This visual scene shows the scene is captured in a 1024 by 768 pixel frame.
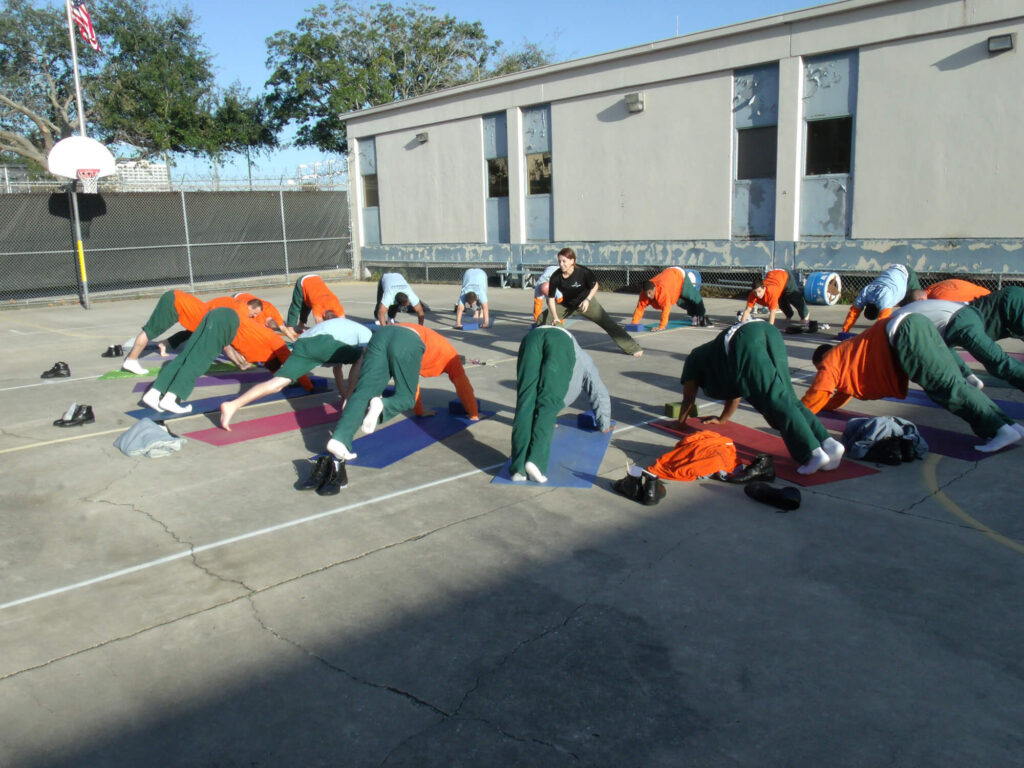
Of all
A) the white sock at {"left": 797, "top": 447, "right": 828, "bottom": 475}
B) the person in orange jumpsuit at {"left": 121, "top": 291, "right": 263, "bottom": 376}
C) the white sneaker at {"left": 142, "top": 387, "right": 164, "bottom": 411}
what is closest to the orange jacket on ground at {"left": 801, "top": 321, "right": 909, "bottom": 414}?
the white sock at {"left": 797, "top": 447, "right": 828, "bottom": 475}

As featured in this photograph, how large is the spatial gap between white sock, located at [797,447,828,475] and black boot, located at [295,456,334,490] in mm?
3616

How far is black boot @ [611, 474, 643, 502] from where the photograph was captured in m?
5.76

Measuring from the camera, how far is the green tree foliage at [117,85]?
1428 inches

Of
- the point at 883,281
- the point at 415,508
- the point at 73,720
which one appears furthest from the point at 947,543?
the point at 883,281

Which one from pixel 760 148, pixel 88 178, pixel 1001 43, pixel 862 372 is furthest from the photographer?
pixel 88 178

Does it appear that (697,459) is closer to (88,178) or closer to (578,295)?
(578,295)

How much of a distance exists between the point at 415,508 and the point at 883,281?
7894mm

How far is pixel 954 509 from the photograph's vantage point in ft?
18.0

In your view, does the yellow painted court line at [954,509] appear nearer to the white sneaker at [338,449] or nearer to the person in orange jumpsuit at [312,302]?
the white sneaker at [338,449]

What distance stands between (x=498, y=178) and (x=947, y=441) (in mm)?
18890

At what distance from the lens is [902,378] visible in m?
6.80

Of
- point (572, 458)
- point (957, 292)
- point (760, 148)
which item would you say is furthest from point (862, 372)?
point (760, 148)

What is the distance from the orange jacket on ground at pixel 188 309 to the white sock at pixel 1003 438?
8608mm

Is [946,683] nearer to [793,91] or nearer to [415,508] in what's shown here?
[415,508]
